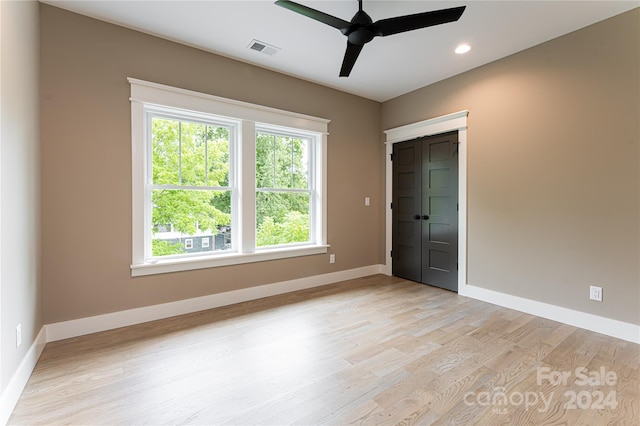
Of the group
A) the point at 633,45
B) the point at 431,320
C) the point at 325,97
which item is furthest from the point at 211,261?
the point at 633,45

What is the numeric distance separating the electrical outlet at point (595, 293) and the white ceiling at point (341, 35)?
8.01 feet

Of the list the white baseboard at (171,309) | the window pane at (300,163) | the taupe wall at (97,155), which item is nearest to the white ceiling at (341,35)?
the taupe wall at (97,155)

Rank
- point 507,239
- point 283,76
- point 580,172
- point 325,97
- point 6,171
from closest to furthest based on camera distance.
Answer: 1. point 6,171
2. point 580,172
3. point 507,239
4. point 283,76
5. point 325,97

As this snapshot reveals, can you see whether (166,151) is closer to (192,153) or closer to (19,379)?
(192,153)

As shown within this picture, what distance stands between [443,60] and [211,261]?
3510 millimetres

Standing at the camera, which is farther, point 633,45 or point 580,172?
point 580,172

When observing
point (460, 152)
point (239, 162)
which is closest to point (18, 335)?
point (239, 162)

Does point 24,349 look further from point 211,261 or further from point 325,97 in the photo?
point 325,97

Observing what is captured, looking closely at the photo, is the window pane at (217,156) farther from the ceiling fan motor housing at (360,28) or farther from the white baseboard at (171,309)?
the ceiling fan motor housing at (360,28)

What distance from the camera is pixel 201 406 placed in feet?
5.39

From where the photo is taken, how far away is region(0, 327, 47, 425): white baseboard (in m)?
1.51

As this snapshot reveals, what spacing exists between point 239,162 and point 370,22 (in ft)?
6.59

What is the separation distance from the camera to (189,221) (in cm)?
316

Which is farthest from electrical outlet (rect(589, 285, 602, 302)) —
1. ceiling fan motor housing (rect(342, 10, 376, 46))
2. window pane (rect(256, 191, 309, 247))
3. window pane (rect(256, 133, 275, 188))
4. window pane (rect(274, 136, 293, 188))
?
window pane (rect(256, 133, 275, 188))
